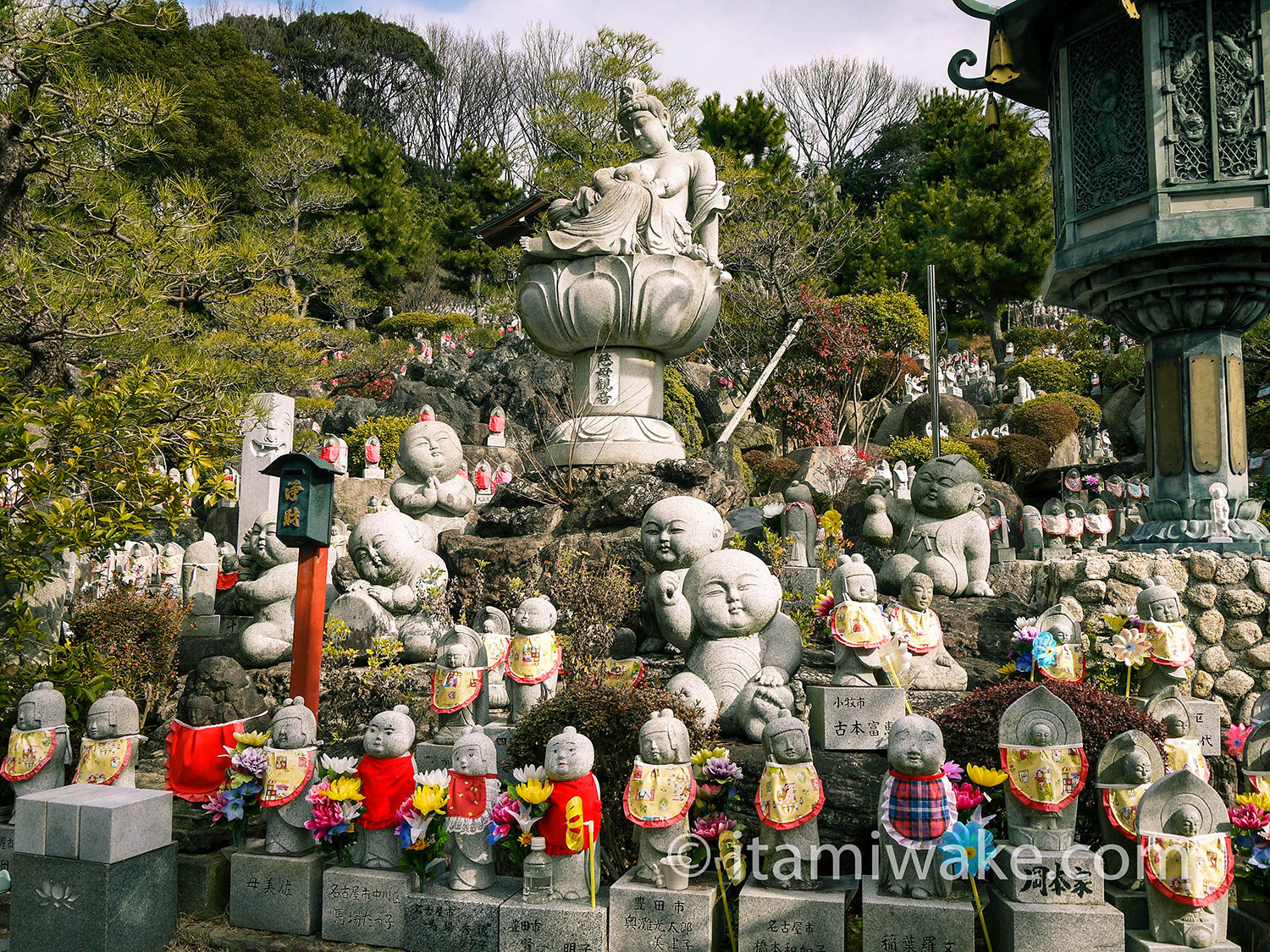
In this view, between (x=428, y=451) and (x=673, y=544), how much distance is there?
2510 millimetres

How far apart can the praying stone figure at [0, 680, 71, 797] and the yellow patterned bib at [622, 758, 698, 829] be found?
2634mm

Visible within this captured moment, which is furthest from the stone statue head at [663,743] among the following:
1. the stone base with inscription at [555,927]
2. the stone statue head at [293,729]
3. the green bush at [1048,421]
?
the green bush at [1048,421]

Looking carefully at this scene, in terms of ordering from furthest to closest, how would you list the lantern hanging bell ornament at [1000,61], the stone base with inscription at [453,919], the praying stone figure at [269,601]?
the lantern hanging bell ornament at [1000,61]
the praying stone figure at [269,601]
the stone base with inscription at [453,919]

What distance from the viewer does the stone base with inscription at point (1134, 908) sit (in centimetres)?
310

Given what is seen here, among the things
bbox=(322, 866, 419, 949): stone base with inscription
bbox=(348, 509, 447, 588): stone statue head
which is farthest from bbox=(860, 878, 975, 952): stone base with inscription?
bbox=(348, 509, 447, 588): stone statue head

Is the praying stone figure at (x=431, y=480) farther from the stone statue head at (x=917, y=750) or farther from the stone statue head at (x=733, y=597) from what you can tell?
the stone statue head at (x=917, y=750)

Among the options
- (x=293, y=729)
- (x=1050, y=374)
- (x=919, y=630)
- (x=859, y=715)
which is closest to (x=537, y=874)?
(x=293, y=729)

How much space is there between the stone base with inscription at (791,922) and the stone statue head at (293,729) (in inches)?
72.5

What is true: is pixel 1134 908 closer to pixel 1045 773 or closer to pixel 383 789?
pixel 1045 773

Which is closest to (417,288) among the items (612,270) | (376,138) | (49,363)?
(376,138)

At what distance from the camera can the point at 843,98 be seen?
109 ft

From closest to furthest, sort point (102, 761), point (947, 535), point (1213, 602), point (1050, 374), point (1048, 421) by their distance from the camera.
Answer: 1. point (102, 761)
2. point (1213, 602)
3. point (947, 535)
4. point (1048, 421)
5. point (1050, 374)

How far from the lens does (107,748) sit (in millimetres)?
3869

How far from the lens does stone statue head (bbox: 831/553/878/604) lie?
423 cm
